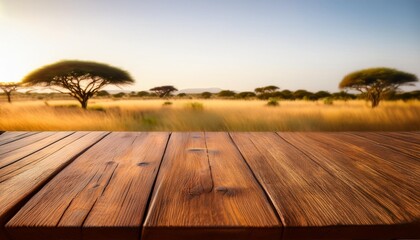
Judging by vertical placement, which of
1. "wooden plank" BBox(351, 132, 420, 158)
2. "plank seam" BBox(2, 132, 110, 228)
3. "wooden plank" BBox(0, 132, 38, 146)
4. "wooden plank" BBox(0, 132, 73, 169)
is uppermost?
"plank seam" BBox(2, 132, 110, 228)

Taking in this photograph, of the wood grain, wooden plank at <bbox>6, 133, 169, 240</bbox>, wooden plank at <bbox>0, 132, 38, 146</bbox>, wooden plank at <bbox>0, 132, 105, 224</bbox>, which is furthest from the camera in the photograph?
wooden plank at <bbox>0, 132, 38, 146</bbox>

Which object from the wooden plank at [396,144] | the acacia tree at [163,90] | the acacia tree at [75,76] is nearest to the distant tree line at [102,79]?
the acacia tree at [75,76]

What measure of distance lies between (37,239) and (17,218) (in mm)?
82

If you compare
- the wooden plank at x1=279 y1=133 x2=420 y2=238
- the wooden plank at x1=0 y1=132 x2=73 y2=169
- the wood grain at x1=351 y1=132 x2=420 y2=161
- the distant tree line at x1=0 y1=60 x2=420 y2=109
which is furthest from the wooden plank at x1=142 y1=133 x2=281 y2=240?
the distant tree line at x1=0 y1=60 x2=420 y2=109

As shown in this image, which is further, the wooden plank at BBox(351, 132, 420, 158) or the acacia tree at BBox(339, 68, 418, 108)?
the acacia tree at BBox(339, 68, 418, 108)

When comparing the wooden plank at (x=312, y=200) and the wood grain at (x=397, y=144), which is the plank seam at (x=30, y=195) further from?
the wood grain at (x=397, y=144)

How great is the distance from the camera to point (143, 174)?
0.98 meters

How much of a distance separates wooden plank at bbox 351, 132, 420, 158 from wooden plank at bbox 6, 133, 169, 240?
1365 millimetres

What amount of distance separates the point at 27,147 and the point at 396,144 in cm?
224

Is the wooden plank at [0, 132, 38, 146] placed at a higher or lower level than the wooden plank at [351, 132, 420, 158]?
lower

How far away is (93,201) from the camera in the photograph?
29.4 inches

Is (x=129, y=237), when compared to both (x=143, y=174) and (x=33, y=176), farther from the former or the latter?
(x=33, y=176)

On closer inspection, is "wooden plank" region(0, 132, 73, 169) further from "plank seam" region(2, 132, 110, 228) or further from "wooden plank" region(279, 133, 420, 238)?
"wooden plank" region(279, 133, 420, 238)

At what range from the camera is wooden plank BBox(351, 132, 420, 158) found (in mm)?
1410
